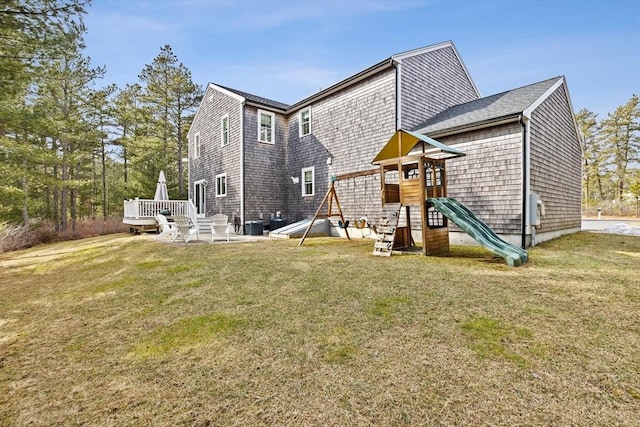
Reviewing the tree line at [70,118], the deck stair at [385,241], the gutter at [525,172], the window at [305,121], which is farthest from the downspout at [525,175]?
the tree line at [70,118]

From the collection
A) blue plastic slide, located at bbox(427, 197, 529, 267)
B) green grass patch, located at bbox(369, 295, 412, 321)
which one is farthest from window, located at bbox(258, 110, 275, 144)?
green grass patch, located at bbox(369, 295, 412, 321)

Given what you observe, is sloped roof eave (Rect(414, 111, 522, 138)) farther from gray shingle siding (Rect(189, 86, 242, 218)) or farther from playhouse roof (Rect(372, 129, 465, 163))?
gray shingle siding (Rect(189, 86, 242, 218))

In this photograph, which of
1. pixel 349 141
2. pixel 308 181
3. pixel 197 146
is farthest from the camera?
pixel 197 146

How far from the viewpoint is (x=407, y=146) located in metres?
7.55

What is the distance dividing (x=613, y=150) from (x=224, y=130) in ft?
137

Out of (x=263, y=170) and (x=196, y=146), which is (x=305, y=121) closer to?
(x=263, y=170)

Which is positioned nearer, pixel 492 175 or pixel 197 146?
pixel 492 175

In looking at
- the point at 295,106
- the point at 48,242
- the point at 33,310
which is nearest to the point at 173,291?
the point at 33,310

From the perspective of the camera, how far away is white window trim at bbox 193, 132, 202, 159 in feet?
58.2

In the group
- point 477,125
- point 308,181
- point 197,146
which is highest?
point 197,146

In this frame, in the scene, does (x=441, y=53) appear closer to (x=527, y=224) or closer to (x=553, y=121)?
(x=553, y=121)

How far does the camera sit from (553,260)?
6312mm

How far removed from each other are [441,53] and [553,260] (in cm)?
976

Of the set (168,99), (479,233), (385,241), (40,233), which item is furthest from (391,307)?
(168,99)
